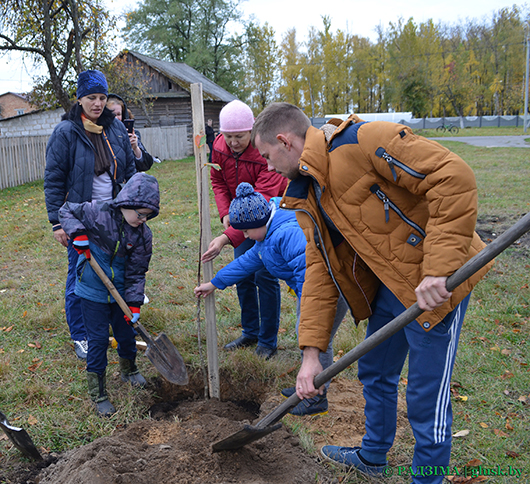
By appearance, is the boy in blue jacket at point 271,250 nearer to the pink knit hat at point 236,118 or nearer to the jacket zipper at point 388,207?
the pink knit hat at point 236,118

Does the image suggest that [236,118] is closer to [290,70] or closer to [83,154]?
[83,154]

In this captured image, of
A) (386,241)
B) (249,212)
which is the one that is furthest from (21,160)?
(386,241)

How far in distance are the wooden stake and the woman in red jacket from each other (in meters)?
0.29

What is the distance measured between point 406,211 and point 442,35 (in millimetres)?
59063

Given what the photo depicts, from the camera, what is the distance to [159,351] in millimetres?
3148

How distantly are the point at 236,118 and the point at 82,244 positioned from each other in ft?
4.56

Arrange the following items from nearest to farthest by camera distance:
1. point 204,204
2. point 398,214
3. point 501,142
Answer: point 398,214
point 204,204
point 501,142

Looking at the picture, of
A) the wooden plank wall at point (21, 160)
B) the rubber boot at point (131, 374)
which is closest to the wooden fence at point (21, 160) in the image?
the wooden plank wall at point (21, 160)

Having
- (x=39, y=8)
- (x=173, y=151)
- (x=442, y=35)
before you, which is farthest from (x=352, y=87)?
(x=39, y=8)

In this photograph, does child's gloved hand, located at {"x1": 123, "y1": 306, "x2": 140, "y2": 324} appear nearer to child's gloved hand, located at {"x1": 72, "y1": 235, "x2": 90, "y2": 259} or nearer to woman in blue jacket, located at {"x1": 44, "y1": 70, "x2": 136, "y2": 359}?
child's gloved hand, located at {"x1": 72, "y1": 235, "x2": 90, "y2": 259}

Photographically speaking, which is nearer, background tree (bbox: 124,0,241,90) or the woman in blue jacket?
the woman in blue jacket

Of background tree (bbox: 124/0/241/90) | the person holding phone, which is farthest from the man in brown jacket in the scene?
background tree (bbox: 124/0/241/90)

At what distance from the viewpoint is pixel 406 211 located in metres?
1.80

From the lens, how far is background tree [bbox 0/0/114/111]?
1317cm
